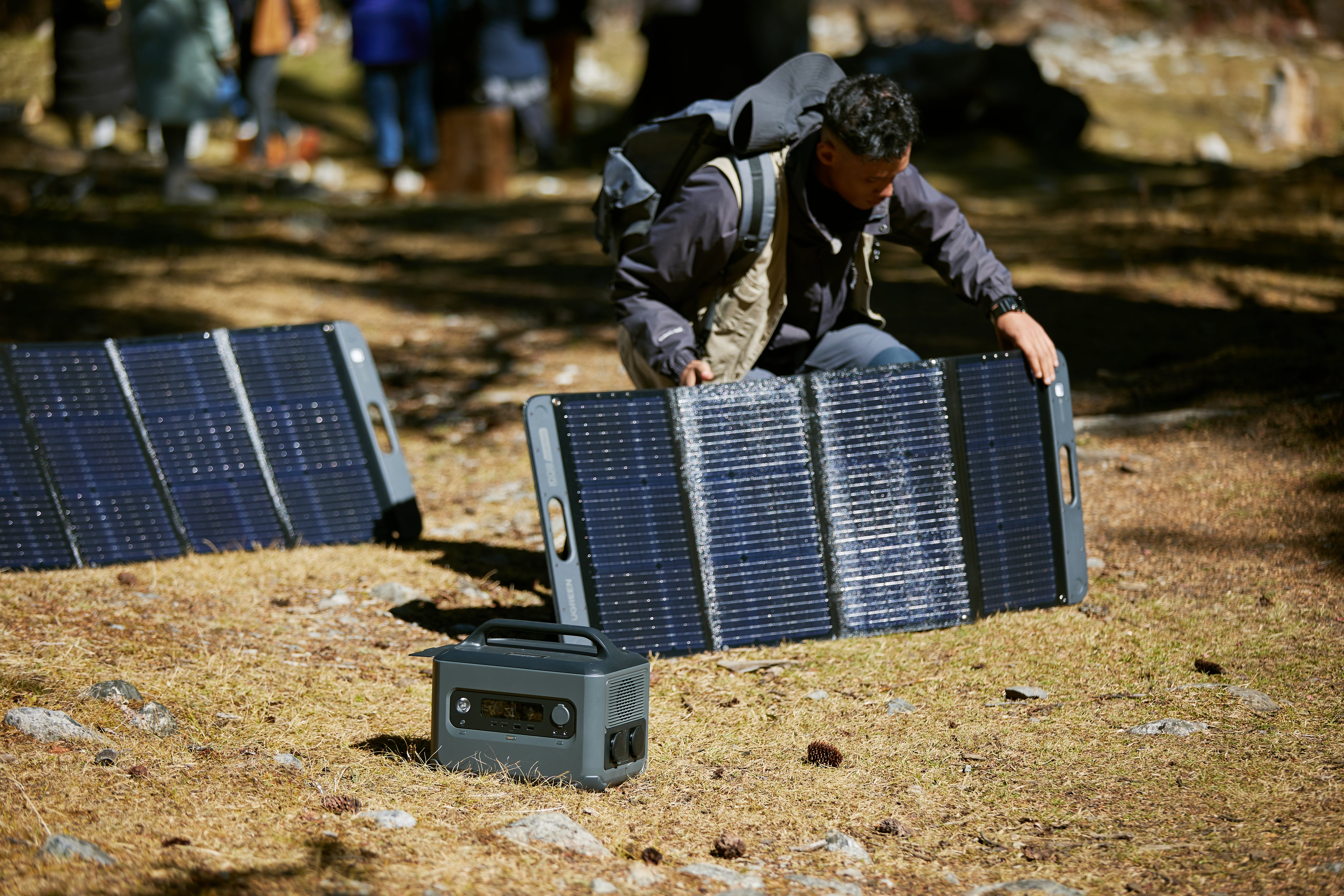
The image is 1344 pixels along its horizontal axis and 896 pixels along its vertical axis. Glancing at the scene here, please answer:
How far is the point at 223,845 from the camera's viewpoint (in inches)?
118

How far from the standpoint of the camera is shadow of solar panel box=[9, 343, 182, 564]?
5.39 metres

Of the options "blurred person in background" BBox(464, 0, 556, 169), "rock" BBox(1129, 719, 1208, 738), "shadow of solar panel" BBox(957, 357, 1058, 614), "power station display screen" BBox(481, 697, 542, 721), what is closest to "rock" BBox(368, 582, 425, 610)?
"power station display screen" BBox(481, 697, 542, 721)

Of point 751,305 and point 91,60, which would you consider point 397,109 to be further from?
point 751,305

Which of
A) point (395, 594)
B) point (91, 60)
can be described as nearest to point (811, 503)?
point (395, 594)

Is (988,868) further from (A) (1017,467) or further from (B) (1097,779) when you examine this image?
(A) (1017,467)

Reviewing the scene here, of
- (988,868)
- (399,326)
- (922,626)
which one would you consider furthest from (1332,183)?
(988,868)

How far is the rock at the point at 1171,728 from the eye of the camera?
3.80m

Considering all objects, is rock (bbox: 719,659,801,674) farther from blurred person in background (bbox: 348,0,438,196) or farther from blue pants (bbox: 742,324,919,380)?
blurred person in background (bbox: 348,0,438,196)

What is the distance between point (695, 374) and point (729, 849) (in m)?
1.96

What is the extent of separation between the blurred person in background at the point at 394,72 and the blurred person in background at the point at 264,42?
2.35 feet

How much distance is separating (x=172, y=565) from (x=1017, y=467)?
3.40 meters

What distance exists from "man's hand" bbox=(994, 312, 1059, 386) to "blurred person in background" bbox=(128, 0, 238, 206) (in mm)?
8663

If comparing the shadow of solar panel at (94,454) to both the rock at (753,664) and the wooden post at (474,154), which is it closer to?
the rock at (753,664)

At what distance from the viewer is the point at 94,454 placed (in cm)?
545
